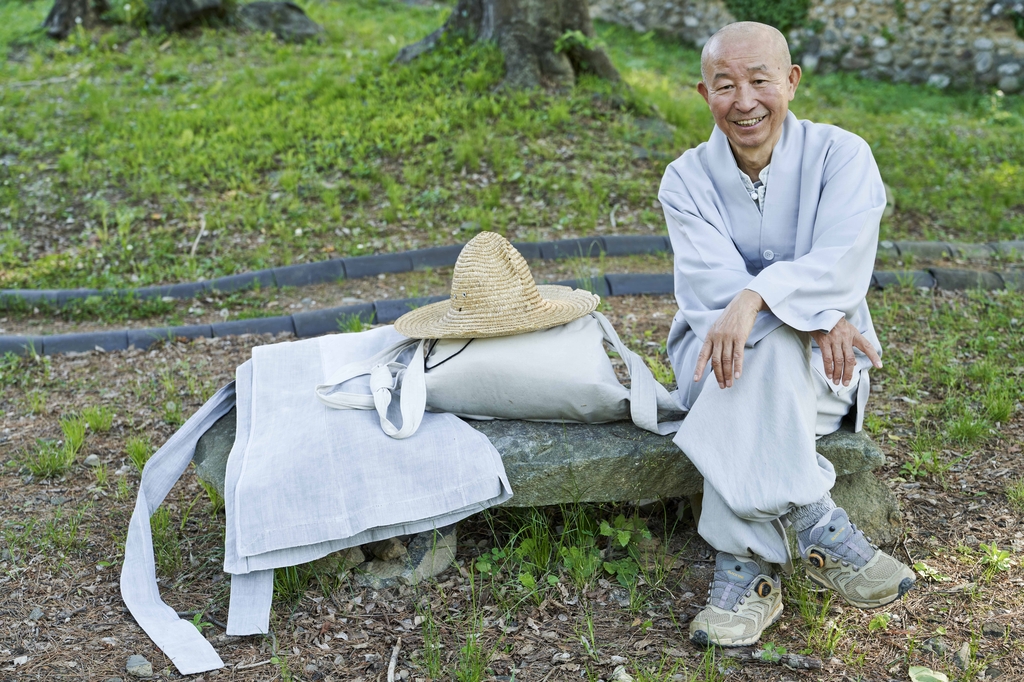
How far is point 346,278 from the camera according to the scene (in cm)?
559

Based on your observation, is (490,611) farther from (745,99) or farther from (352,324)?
(352,324)

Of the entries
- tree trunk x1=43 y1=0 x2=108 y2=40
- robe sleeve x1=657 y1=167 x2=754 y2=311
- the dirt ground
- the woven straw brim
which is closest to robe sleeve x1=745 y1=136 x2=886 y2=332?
robe sleeve x1=657 y1=167 x2=754 y2=311

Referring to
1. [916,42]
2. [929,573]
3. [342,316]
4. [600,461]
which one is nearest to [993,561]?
[929,573]

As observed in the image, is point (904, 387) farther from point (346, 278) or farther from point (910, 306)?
point (346, 278)

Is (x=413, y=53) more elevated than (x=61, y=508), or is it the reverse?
(x=413, y=53)

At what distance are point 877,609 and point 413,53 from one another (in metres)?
6.79

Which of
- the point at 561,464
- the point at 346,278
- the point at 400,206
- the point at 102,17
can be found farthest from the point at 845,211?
the point at 102,17

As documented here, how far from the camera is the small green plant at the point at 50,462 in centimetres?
340

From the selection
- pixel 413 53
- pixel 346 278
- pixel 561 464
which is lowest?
pixel 346 278

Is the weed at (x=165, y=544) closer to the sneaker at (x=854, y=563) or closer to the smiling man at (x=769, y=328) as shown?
the smiling man at (x=769, y=328)

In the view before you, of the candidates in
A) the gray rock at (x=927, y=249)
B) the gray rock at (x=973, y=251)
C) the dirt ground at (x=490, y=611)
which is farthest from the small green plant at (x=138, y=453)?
the gray rock at (x=973, y=251)

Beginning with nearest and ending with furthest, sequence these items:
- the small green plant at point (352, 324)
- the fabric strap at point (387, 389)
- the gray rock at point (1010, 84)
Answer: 1. the fabric strap at point (387, 389)
2. the small green plant at point (352, 324)
3. the gray rock at point (1010, 84)

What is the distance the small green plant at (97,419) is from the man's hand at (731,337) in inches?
103

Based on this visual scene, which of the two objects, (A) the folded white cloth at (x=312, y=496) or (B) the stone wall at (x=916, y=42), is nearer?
(A) the folded white cloth at (x=312, y=496)
